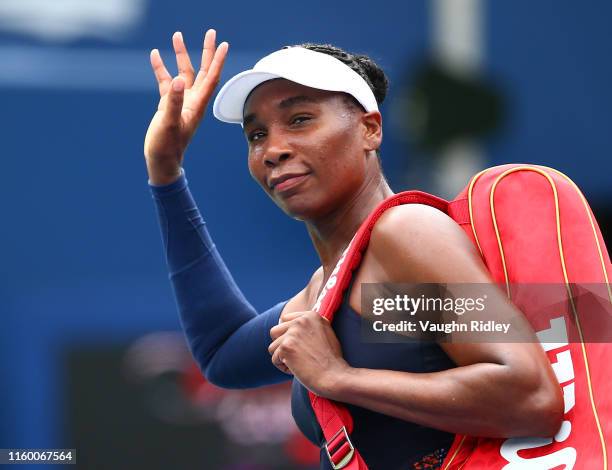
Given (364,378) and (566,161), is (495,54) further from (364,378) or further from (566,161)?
(364,378)

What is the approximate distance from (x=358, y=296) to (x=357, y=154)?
1.61 ft

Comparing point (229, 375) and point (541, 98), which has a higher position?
point (541, 98)

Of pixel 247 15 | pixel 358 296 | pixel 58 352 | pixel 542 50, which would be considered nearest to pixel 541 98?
pixel 542 50

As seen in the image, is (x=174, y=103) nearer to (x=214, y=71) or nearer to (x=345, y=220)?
(x=214, y=71)

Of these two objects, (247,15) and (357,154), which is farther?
(247,15)

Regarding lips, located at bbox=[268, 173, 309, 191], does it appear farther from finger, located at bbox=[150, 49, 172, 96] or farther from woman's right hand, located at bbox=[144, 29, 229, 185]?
finger, located at bbox=[150, 49, 172, 96]

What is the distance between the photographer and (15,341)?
21.5 feet

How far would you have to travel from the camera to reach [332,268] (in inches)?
127

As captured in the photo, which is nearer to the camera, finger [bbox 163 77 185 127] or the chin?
the chin

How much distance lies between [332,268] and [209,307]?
0.67 metres

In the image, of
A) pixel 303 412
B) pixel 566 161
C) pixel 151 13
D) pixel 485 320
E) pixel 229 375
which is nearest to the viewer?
pixel 485 320

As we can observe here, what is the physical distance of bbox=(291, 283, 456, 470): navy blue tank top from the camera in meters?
2.74

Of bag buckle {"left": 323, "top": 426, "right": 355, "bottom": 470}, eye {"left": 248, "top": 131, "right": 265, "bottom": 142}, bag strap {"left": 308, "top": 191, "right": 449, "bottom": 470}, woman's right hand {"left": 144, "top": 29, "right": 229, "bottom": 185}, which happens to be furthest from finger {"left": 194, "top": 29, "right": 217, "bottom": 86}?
bag buckle {"left": 323, "top": 426, "right": 355, "bottom": 470}

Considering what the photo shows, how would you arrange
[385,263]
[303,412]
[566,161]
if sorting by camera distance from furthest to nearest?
1. [566,161]
2. [303,412]
3. [385,263]
